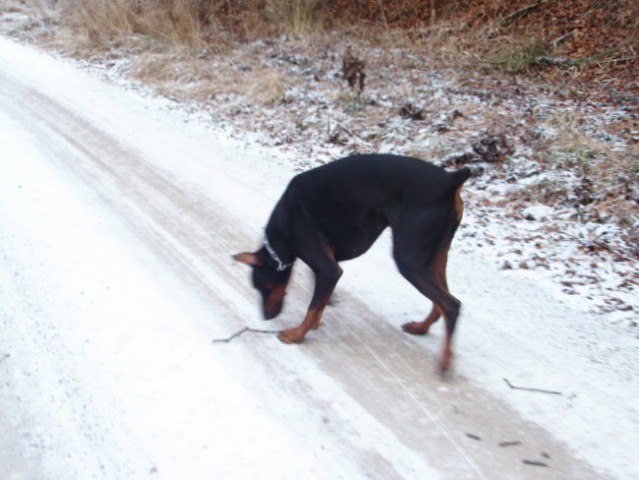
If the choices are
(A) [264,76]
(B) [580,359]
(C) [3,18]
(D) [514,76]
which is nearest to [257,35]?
(A) [264,76]

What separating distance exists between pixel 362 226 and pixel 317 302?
56 cm

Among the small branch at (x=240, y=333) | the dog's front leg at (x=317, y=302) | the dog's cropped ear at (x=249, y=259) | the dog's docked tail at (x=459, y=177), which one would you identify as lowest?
the small branch at (x=240, y=333)

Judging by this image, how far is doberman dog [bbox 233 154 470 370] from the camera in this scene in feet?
11.3

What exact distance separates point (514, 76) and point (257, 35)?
639 centimetres

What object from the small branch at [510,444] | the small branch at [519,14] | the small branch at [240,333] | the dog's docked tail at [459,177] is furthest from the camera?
the small branch at [519,14]

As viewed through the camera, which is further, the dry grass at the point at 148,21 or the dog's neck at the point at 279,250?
the dry grass at the point at 148,21

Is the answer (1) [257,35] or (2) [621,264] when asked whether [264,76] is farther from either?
(2) [621,264]

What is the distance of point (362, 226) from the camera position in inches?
148

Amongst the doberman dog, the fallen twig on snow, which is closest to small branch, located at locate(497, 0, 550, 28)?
the doberman dog

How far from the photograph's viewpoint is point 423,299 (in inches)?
177

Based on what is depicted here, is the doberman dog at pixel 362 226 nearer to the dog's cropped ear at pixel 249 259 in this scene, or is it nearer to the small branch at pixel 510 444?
the dog's cropped ear at pixel 249 259

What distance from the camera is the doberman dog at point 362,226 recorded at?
3.45 meters

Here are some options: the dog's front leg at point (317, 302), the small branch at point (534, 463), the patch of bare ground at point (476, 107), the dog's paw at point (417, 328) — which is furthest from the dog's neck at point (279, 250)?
the patch of bare ground at point (476, 107)

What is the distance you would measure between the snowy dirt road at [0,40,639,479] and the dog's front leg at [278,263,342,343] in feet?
0.32
